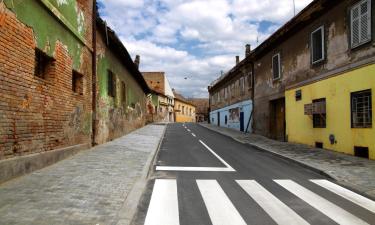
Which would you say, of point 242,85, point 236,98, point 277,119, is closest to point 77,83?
point 277,119

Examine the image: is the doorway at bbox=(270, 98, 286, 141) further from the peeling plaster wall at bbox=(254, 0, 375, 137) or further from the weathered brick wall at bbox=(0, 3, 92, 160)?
the weathered brick wall at bbox=(0, 3, 92, 160)

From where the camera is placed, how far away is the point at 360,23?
12.6 m

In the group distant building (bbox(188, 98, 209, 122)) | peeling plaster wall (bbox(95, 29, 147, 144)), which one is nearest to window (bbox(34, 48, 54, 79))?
peeling plaster wall (bbox(95, 29, 147, 144))

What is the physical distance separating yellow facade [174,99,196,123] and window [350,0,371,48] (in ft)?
233

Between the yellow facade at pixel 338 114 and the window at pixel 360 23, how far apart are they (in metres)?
1.05

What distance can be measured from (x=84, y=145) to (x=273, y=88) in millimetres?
13269

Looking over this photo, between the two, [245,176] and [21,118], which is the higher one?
[21,118]

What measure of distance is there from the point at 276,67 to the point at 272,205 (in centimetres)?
1655

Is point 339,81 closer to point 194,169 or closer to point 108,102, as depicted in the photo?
point 194,169

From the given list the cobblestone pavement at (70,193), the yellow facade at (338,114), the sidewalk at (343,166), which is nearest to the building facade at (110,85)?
the cobblestone pavement at (70,193)

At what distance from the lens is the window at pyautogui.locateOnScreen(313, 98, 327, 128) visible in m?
15.2

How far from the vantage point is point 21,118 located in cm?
777

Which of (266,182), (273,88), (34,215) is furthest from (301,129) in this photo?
(34,215)

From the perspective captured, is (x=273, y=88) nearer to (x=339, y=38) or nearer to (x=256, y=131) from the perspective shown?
(x=256, y=131)
